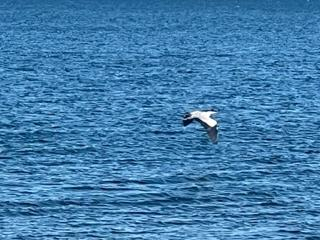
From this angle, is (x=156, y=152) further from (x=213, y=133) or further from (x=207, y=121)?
(x=213, y=133)

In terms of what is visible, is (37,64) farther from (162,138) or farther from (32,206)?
(32,206)

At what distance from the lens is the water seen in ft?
213

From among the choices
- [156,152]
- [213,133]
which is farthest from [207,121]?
[156,152]

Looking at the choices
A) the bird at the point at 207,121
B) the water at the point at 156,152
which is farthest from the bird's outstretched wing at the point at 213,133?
the water at the point at 156,152

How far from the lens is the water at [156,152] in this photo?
64812mm

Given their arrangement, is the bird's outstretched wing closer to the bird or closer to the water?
the bird

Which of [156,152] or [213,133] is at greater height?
[156,152]

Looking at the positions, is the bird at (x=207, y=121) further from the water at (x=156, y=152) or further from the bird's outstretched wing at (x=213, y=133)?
the water at (x=156, y=152)

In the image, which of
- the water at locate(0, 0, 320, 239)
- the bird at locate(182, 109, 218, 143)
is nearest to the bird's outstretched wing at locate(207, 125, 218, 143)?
the bird at locate(182, 109, 218, 143)

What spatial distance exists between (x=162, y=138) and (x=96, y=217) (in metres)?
22.7

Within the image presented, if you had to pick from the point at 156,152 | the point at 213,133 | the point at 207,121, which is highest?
the point at 156,152

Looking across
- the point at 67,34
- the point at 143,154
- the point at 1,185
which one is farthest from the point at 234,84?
the point at 67,34

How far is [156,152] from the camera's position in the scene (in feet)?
268

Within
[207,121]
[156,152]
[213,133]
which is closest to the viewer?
[213,133]
